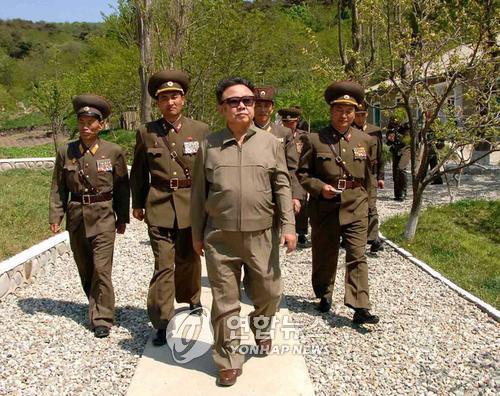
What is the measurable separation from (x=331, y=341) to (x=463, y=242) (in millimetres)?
4019

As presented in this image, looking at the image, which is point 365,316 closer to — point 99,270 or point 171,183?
point 171,183

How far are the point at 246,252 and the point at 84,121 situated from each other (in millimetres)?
1973

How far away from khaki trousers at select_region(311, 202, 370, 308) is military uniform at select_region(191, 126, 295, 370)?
3.66 ft

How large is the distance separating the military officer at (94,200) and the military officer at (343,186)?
5.41 feet

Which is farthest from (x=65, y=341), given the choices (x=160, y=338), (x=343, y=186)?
Answer: (x=343, y=186)

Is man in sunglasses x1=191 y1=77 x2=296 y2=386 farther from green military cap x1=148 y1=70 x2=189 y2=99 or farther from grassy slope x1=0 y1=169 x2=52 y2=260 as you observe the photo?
grassy slope x1=0 y1=169 x2=52 y2=260

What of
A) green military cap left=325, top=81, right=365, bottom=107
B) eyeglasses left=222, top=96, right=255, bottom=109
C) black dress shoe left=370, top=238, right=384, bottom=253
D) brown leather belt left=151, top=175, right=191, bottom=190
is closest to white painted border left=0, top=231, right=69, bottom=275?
brown leather belt left=151, top=175, right=191, bottom=190

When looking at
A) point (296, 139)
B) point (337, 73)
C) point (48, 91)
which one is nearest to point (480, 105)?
point (337, 73)

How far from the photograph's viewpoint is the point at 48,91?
23.5 meters

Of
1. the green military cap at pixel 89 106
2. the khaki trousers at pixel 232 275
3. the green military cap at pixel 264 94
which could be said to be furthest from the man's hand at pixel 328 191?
the green military cap at pixel 89 106

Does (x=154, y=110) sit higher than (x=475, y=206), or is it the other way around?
(x=154, y=110)

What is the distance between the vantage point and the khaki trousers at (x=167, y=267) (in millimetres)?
4195

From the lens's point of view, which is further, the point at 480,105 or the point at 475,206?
the point at 475,206

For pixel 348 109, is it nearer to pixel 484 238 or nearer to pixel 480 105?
pixel 480 105
